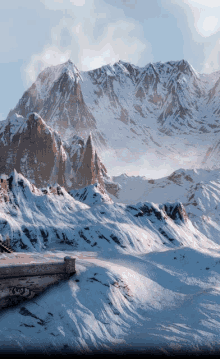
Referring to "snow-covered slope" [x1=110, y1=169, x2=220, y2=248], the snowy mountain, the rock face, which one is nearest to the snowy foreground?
the snowy mountain

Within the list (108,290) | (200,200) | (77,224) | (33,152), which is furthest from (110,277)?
(200,200)

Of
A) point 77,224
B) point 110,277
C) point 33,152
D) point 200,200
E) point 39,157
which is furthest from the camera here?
point 200,200

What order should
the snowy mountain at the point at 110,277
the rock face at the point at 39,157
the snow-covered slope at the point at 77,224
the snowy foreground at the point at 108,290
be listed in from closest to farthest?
the snowy foreground at the point at 108,290 < the snowy mountain at the point at 110,277 < the snow-covered slope at the point at 77,224 < the rock face at the point at 39,157

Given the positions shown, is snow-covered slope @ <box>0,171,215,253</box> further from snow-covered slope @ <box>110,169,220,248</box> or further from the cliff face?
the cliff face

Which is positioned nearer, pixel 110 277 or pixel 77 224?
pixel 110 277

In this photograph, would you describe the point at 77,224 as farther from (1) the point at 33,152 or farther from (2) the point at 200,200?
(2) the point at 200,200

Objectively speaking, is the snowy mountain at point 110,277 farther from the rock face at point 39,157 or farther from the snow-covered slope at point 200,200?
the snow-covered slope at point 200,200

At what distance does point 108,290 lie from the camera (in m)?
39.0

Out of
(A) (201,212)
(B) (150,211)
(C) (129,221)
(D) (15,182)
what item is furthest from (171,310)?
(A) (201,212)

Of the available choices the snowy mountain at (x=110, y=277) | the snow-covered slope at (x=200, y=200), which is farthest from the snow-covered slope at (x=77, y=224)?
the snow-covered slope at (x=200, y=200)

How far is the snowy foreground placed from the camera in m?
32.4

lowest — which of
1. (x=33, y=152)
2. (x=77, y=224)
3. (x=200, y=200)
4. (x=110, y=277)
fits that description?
(x=110, y=277)

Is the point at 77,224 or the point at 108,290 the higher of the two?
the point at 77,224

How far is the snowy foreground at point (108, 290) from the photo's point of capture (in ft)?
106
